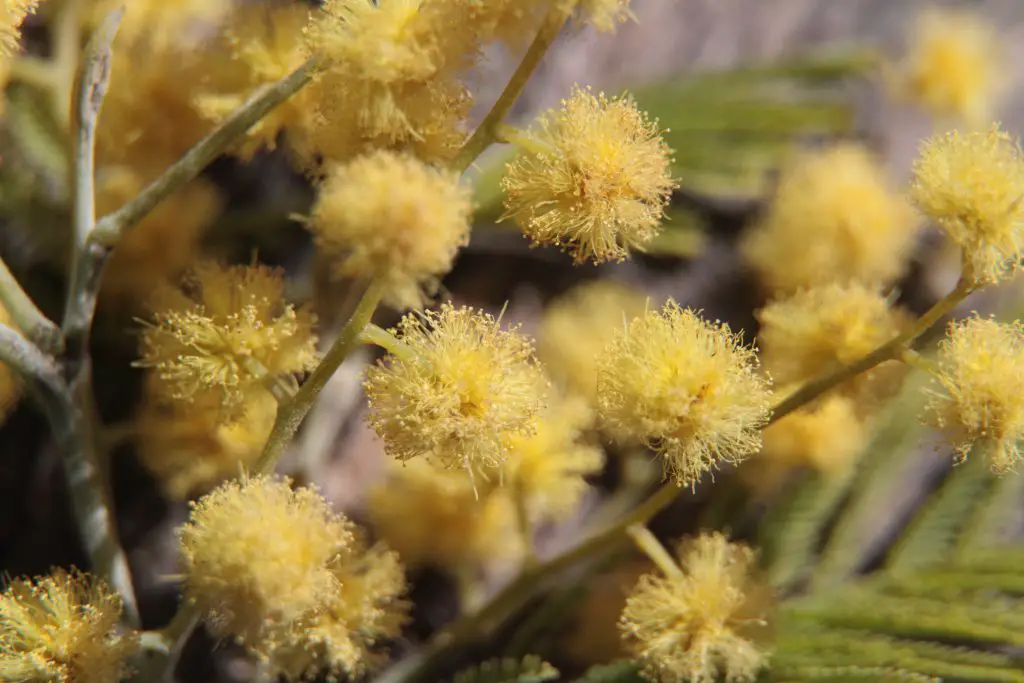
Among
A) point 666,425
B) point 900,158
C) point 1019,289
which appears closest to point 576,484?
point 666,425

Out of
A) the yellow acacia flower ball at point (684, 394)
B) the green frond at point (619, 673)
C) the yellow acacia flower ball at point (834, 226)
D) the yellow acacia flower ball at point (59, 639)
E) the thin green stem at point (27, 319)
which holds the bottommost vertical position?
the yellow acacia flower ball at point (59, 639)

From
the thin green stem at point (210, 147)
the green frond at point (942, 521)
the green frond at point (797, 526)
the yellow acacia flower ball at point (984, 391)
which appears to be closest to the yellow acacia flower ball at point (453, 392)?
the thin green stem at point (210, 147)

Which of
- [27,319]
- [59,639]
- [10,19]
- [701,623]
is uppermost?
[10,19]

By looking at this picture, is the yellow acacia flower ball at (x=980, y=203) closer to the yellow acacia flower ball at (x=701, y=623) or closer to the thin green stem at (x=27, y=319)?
the yellow acacia flower ball at (x=701, y=623)

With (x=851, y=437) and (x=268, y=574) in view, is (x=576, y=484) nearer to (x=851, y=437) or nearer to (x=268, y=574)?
(x=851, y=437)

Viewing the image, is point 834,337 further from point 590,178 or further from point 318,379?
point 318,379

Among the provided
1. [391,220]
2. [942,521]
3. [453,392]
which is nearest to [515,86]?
[391,220]
